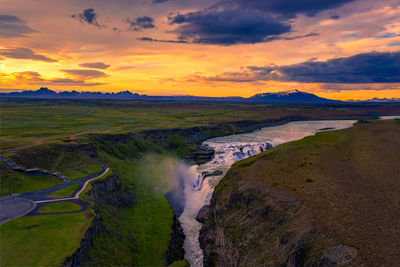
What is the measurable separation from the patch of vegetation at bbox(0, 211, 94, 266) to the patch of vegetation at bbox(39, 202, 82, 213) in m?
2.87

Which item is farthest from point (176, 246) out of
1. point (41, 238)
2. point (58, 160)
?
point (58, 160)

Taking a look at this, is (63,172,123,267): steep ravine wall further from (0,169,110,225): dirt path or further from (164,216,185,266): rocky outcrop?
(164,216,185,266): rocky outcrop

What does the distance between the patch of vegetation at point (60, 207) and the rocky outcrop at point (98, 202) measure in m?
4.08

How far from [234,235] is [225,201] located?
1175 cm

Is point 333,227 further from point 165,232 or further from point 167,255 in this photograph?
point 165,232

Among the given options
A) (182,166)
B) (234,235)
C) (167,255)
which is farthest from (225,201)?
(182,166)

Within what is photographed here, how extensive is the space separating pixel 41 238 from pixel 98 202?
68.1ft

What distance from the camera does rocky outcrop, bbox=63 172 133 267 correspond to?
40456 millimetres

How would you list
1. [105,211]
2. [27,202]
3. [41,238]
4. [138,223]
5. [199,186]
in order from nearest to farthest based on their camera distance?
[41,238]
[27,202]
[105,211]
[138,223]
[199,186]

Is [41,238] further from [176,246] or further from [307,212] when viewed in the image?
[307,212]

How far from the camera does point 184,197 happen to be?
86.3 metres

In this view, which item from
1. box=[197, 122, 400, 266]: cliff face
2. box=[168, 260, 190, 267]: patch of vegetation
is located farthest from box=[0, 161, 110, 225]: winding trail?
box=[197, 122, 400, 266]: cliff face

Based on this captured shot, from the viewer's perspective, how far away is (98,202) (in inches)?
2485

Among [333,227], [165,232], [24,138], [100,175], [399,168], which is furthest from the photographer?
[24,138]
